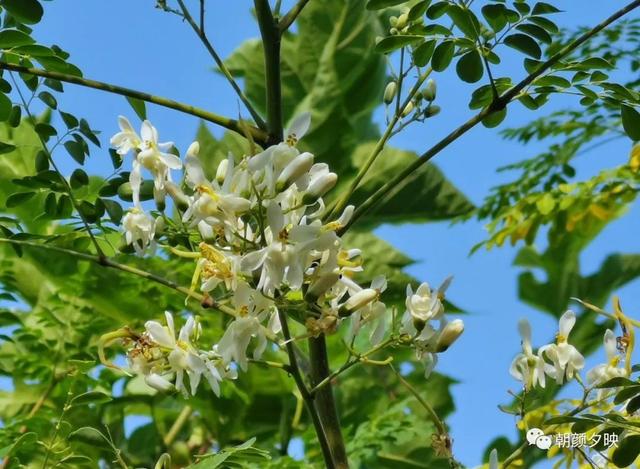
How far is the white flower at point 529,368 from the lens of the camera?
117 cm

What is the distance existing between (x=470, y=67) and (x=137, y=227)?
1.34 ft

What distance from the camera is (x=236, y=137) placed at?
406 cm

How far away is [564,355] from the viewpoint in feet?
3.84

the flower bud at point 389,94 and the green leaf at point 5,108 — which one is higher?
the flower bud at point 389,94

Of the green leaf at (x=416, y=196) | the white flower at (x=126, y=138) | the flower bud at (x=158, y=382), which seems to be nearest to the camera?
the flower bud at (x=158, y=382)

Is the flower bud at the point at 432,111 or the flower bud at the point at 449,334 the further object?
the flower bud at the point at 432,111

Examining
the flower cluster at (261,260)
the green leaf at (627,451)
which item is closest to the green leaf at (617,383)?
the green leaf at (627,451)

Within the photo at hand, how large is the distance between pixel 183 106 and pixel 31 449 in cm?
70

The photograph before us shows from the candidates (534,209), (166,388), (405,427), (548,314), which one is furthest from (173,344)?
(548,314)

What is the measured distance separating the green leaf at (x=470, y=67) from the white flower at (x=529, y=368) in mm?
297

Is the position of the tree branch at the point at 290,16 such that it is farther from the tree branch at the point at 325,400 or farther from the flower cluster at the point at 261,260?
the tree branch at the point at 325,400

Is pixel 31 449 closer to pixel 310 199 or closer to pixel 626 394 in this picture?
pixel 310 199

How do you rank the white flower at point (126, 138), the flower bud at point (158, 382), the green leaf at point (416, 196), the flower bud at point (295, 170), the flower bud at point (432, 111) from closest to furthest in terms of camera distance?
the flower bud at point (295, 170), the flower bud at point (158, 382), the white flower at point (126, 138), the flower bud at point (432, 111), the green leaf at point (416, 196)

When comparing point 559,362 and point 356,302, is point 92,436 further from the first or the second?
point 559,362
